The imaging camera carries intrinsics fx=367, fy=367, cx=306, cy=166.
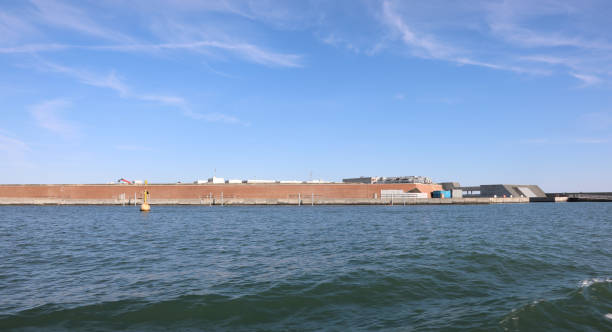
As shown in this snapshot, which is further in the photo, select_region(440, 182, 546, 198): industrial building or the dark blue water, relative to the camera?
select_region(440, 182, 546, 198): industrial building

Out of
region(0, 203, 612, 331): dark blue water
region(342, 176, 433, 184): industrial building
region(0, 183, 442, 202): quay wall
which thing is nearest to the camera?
region(0, 203, 612, 331): dark blue water

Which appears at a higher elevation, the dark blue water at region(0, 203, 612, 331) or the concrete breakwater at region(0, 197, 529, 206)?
the dark blue water at region(0, 203, 612, 331)

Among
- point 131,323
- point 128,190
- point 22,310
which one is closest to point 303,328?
point 131,323

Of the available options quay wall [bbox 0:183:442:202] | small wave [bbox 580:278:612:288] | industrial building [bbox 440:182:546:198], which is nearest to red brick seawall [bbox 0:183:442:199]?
quay wall [bbox 0:183:442:202]

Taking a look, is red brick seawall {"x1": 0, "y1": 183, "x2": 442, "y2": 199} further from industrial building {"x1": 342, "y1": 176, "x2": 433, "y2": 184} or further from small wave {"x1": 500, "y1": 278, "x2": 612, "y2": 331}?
small wave {"x1": 500, "y1": 278, "x2": 612, "y2": 331}

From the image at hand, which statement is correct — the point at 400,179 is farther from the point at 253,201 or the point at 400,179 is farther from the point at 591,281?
the point at 591,281

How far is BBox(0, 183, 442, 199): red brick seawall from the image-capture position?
106 metres

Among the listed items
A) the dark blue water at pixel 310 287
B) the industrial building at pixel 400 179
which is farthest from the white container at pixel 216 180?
the dark blue water at pixel 310 287

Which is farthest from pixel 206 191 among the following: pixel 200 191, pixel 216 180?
pixel 216 180

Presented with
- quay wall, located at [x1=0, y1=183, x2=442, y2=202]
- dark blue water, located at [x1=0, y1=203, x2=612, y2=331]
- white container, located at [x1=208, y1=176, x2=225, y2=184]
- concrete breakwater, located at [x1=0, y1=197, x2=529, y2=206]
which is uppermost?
white container, located at [x1=208, y1=176, x2=225, y2=184]

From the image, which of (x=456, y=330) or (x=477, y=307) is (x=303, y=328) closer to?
(x=456, y=330)

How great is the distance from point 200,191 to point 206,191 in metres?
1.78

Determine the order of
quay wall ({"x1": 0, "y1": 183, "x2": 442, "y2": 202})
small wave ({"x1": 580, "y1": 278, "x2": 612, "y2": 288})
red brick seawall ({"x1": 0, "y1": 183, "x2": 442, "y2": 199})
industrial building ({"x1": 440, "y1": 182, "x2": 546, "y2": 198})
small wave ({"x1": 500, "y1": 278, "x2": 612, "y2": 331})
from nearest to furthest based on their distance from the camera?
small wave ({"x1": 500, "y1": 278, "x2": 612, "y2": 331}) → small wave ({"x1": 580, "y1": 278, "x2": 612, "y2": 288}) → quay wall ({"x1": 0, "y1": 183, "x2": 442, "y2": 202}) → red brick seawall ({"x1": 0, "y1": 183, "x2": 442, "y2": 199}) → industrial building ({"x1": 440, "y1": 182, "x2": 546, "y2": 198})

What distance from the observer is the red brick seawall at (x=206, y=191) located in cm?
10631
